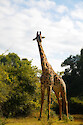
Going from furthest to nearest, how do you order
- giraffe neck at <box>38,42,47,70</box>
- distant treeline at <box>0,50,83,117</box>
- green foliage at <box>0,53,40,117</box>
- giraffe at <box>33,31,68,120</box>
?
green foliage at <box>0,53,40,117</box> < distant treeline at <box>0,50,83,117</box> < giraffe neck at <box>38,42,47,70</box> < giraffe at <box>33,31,68,120</box>

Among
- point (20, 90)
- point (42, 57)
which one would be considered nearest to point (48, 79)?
point (42, 57)

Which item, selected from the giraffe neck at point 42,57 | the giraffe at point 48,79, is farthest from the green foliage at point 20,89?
the giraffe neck at point 42,57

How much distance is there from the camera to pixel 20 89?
11203 millimetres

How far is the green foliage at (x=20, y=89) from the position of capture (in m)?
10.6

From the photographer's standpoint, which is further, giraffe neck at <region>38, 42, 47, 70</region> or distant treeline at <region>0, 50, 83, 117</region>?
distant treeline at <region>0, 50, 83, 117</region>

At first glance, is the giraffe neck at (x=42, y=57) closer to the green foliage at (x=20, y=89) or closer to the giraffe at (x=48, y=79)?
the giraffe at (x=48, y=79)

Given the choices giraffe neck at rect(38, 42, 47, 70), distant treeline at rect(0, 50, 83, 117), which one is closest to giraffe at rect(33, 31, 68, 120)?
giraffe neck at rect(38, 42, 47, 70)

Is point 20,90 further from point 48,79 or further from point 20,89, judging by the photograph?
point 48,79

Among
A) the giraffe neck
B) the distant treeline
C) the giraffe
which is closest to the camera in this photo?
the giraffe

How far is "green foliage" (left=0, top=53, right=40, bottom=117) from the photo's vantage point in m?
10.6

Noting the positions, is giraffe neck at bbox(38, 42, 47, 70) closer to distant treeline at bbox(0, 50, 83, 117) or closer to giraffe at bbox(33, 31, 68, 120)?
giraffe at bbox(33, 31, 68, 120)

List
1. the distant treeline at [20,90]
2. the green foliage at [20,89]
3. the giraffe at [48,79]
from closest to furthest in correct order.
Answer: the giraffe at [48,79] → the distant treeline at [20,90] → the green foliage at [20,89]

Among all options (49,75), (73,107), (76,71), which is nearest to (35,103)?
(49,75)

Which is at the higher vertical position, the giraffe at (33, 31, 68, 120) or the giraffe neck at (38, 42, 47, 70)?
the giraffe neck at (38, 42, 47, 70)
